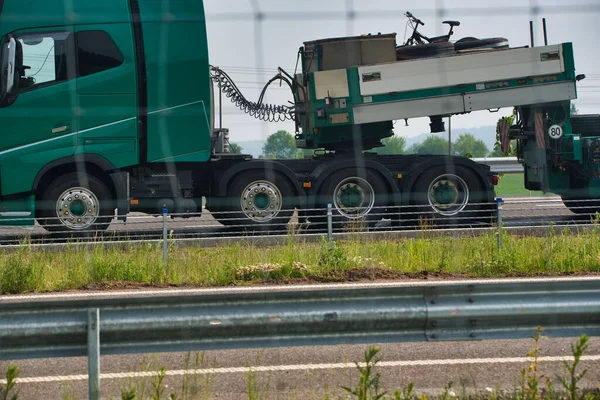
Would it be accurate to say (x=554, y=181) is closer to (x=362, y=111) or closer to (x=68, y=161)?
(x=362, y=111)

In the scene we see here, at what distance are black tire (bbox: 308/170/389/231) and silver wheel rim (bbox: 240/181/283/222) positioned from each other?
64 cm

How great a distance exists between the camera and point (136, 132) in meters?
14.2

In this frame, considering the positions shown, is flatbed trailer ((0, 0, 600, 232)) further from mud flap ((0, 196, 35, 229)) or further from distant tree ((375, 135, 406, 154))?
distant tree ((375, 135, 406, 154))

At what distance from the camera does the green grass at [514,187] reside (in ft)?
53.8

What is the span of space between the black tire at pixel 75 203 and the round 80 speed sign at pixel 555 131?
7.19m

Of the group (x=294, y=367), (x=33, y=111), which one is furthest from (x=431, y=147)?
(x=294, y=367)

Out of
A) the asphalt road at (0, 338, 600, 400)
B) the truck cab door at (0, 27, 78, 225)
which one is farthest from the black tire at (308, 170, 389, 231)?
the asphalt road at (0, 338, 600, 400)

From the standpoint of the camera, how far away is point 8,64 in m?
14.0

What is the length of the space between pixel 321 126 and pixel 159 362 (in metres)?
8.63

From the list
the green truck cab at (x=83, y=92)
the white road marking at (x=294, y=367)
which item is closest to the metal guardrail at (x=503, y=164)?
the green truck cab at (x=83, y=92)

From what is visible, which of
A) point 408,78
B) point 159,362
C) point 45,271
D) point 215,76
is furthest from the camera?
point 408,78

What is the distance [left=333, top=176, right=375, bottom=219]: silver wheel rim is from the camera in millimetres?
15094

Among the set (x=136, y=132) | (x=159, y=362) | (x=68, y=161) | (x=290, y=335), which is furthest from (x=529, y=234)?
(x=290, y=335)

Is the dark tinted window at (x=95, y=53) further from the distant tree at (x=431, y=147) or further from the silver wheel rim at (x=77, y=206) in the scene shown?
the distant tree at (x=431, y=147)
